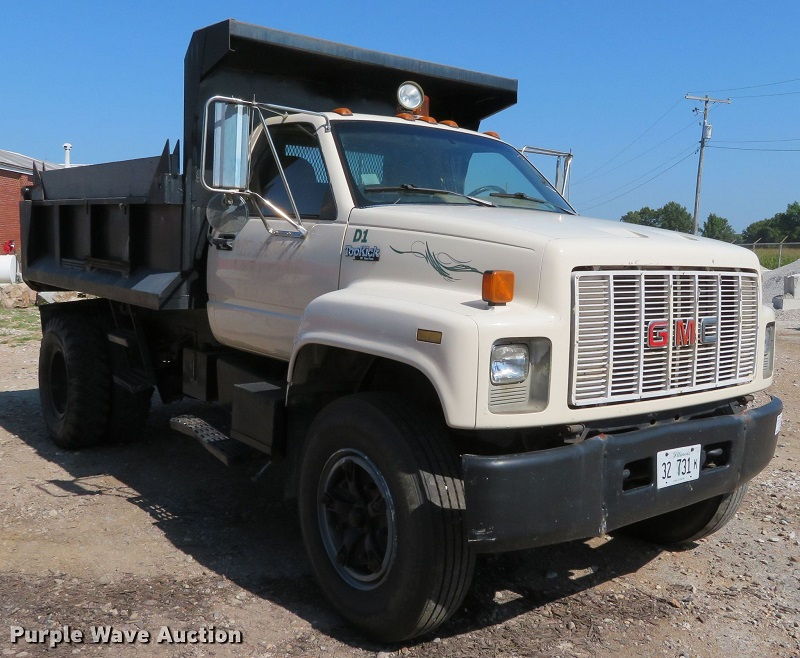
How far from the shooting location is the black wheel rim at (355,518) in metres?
3.66

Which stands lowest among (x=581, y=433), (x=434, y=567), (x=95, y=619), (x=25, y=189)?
(x=95, y=619)

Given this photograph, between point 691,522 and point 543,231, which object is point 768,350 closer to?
point 691,522

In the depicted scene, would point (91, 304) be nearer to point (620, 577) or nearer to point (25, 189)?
point (25, 189)

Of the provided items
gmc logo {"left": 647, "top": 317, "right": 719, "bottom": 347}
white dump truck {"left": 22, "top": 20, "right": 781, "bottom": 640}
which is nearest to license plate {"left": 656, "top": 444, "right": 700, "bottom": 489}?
white dump truck {"left": 22, "top": 20, "right": 781, "bottom": 640}

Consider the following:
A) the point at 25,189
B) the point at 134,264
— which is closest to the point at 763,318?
the point at 134,264

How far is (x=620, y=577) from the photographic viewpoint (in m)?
4.43

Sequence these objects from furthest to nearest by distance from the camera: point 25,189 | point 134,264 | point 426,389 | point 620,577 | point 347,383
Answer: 1. point 25,189
2. point 134,264
3. point 620,577
4. point 347,383
5. point 426,389

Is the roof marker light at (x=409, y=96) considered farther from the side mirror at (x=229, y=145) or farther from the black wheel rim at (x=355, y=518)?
the black wheel rim at (x=355, y=518)

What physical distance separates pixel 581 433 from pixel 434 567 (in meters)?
0.80

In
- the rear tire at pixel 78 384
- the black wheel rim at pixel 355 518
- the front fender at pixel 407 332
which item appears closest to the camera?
the front fender at pixel 407 332

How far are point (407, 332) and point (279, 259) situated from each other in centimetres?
143

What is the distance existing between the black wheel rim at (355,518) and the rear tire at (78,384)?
3.39 m

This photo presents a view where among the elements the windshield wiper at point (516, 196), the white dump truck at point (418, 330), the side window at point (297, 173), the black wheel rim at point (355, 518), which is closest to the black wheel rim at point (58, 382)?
the white dump truck at point (418, 330)

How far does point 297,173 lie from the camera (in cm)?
469
